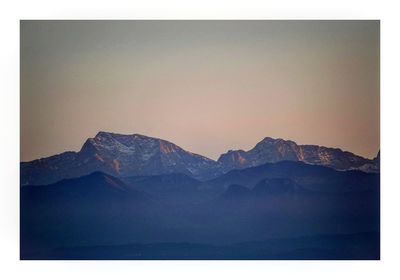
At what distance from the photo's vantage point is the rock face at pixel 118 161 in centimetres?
328

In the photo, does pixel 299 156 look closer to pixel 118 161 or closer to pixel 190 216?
pixel 190 216

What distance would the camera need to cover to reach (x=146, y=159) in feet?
10.8

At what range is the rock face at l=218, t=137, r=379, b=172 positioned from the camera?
10.8 feet

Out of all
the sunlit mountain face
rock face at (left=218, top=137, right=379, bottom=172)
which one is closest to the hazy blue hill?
the sunlit mountain face

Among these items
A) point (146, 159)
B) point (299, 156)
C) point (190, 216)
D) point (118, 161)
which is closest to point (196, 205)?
point (190, 216)

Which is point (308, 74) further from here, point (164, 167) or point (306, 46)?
point (164, 167)

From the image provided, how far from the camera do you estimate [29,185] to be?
10.7 feet

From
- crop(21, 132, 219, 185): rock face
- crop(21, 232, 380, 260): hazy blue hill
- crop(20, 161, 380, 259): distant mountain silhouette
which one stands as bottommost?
crop(21, 232, 380, 260): hazy blue hill

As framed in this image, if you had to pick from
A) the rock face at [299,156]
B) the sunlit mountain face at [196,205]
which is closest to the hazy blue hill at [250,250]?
the sunlit mountain face at [196,205]

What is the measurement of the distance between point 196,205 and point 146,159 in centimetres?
45

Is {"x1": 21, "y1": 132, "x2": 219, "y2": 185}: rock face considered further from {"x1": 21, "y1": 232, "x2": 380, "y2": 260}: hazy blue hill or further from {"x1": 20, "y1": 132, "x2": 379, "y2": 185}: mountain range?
{"x1": 21, "y1": 232, "x2": 380, "y2": 260}: hazy blue hill

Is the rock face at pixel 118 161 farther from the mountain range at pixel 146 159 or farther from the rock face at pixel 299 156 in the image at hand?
the rock face at pixel 299 156
